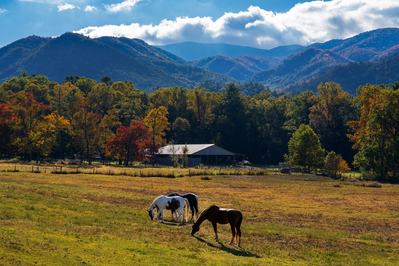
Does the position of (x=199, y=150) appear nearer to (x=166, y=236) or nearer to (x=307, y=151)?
(x=307, y=151)

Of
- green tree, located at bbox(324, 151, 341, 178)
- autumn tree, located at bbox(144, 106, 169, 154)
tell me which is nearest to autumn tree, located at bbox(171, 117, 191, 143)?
autumn tree, located at bbox(144, 106, 169, 154)

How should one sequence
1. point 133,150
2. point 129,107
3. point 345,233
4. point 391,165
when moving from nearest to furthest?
point 345,233, point 391,165, point 133,150, point 129,107

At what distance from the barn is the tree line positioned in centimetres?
403

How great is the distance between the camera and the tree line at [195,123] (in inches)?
3054

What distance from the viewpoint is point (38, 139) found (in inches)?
3366

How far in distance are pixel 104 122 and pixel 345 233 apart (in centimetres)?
9082

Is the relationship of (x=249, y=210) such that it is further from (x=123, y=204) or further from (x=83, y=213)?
(x=83, y=213)

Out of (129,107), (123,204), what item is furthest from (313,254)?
(129,107)

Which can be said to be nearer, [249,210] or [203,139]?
[249,210]

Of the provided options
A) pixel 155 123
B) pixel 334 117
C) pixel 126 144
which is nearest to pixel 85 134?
pixel 126 144

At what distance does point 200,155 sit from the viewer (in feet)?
342

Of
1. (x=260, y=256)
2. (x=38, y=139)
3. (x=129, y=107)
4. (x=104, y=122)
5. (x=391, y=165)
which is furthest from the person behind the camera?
(x=129, y=107)

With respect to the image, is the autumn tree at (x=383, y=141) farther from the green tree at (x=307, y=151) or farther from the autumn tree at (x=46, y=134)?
the autumn tree at (x=46, y=134)

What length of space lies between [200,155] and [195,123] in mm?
29380
